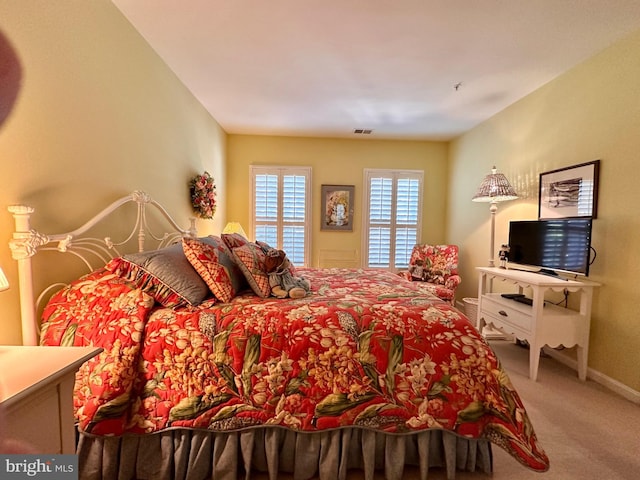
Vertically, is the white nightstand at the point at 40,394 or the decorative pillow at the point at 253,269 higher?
the decorative pillow at the point at 253,269

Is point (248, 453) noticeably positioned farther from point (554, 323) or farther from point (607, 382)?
point (607, 382)

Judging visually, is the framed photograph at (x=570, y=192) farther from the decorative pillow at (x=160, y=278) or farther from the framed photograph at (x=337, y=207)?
the decorative pillow at (x=160, y=278)

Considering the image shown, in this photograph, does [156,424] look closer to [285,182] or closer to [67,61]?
[67,61]

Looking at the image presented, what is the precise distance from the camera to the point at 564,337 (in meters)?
2.35

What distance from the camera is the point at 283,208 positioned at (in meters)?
4.75

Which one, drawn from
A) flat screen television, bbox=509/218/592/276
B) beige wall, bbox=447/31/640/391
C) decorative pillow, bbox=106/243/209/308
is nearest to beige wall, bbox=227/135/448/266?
beige wall, bbox=447/31/640/391

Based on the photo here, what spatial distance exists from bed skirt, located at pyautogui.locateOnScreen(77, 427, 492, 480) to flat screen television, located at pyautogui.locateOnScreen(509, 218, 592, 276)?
1.82 metres

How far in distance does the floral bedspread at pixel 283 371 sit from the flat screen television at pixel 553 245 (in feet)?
5.30

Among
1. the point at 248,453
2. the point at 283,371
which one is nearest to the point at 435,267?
the point at 283,371

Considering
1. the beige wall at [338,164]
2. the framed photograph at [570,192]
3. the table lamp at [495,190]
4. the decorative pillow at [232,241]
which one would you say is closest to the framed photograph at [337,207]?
the beige wall at [338,164]

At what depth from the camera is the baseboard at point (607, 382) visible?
2.10 meters

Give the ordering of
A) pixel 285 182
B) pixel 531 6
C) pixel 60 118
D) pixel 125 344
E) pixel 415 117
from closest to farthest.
→ pixel 125 344
pixel 60 118
pixel 531 6
pixel 415 117
pixel 285 182

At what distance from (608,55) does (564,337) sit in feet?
7.41

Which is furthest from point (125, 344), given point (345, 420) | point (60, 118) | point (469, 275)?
point (469, 275)
